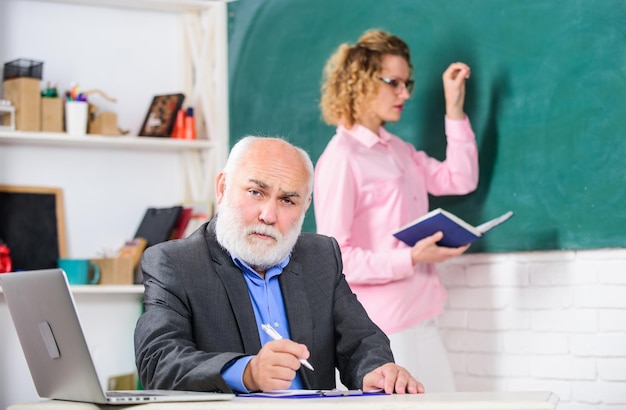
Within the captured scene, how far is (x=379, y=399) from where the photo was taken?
169 centimetres

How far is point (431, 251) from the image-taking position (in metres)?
3.36

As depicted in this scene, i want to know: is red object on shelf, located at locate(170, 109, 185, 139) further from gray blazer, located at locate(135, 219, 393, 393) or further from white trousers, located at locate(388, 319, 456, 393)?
gray blazer, located at locate(135, 219, 393, 393)

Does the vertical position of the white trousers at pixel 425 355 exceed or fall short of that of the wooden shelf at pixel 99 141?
it falls short

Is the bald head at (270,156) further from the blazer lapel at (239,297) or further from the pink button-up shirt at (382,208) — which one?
the pink button-up shirt at (382,208)

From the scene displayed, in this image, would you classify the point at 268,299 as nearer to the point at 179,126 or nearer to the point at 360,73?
the point at 360,73

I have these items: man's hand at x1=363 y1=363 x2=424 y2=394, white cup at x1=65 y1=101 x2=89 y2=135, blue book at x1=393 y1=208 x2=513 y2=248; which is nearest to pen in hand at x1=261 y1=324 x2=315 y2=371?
man's hand at x1=363 y1=363 x2=424 y2=394

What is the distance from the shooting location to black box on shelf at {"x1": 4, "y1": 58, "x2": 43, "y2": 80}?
167 inches

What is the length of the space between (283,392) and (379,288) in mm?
1630

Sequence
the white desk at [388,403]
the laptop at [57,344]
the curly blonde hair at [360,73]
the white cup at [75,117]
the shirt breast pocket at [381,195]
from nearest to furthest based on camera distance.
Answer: the white desk at [388,403] < the laptop at [57,344] < the shirt breast pocket at [381,195] < the curly blonde hair at [360,73] < the white cup at [75,117]

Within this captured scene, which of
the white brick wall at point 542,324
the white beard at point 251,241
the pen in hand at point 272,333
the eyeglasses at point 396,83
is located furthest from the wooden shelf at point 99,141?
the pen in hand at point 272,333

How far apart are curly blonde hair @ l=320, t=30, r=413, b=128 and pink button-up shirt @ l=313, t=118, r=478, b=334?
0.27 ft

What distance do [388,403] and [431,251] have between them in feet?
5.93

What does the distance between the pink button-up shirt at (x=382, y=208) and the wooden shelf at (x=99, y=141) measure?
3.93 ft

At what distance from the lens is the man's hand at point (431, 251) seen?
3.34 meters
